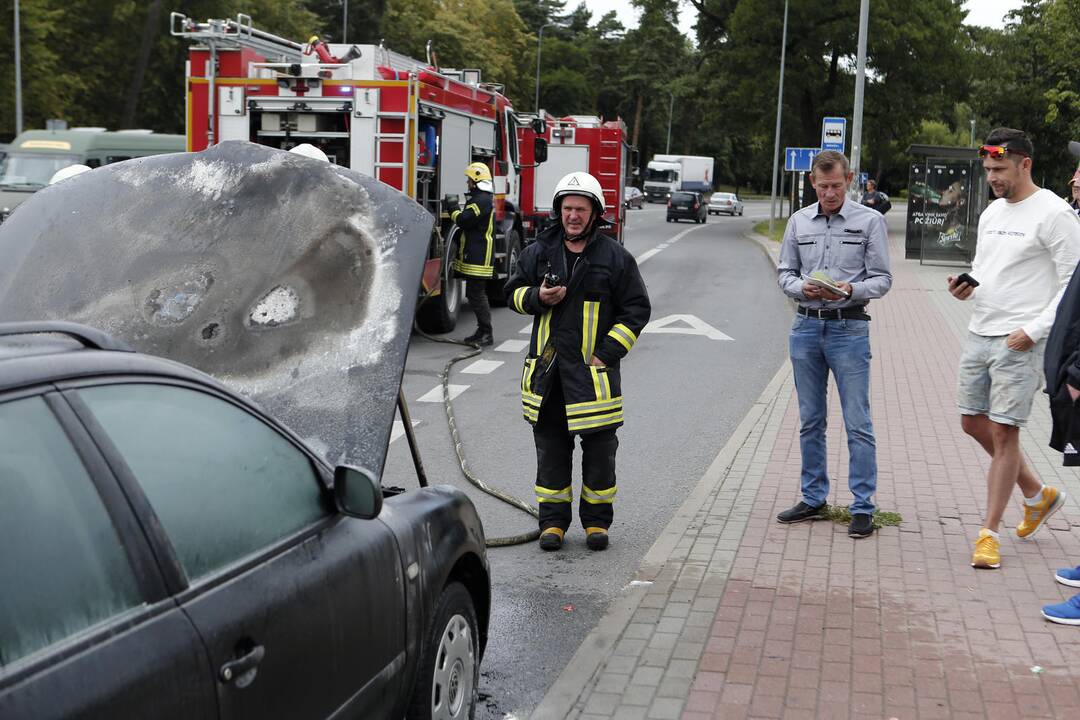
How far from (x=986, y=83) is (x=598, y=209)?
50948 millimetres

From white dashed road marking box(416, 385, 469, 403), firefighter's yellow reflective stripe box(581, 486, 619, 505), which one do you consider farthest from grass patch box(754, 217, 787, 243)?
firefighter's yellow reflective stripe box(581, 486, 619, 505)

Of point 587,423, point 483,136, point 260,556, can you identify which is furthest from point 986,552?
point 483,136

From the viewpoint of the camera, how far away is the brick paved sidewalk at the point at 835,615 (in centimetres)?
443

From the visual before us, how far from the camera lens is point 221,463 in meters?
2.87

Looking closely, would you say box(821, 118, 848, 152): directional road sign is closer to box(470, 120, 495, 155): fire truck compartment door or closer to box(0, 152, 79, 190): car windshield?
box(470, 120, 495, 155): fire truck compartment door

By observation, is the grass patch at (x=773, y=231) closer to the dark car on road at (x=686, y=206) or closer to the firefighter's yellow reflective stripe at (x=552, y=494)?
the dark car on road at (x=686, y=206)

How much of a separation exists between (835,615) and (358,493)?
2.80 meters

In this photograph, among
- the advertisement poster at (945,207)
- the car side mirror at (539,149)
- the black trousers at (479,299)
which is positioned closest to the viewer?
the black trousers at (479,299)

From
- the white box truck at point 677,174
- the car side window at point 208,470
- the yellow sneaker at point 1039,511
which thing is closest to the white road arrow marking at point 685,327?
the yellow sneaker at point 1039,511

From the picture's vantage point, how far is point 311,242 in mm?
4762

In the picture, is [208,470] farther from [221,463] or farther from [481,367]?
[481,367]

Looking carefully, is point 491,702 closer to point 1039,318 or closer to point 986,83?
point 1039,318

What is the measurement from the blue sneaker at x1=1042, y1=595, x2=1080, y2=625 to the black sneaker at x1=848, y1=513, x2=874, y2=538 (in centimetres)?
132

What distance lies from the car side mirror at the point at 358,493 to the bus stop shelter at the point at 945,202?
1024 inches
